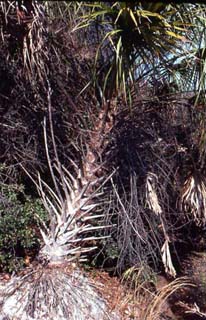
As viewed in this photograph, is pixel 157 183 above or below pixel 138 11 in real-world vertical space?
below

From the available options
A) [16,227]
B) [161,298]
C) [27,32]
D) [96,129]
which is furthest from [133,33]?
[161,298]

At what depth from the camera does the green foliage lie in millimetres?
7336

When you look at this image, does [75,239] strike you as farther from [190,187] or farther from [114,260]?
[190,187]

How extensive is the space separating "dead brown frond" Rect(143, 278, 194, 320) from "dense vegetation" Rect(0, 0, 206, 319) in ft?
0.88

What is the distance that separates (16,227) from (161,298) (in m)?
2.39

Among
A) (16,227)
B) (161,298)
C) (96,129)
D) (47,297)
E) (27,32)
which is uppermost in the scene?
(27,32)

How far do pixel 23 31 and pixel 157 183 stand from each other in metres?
3.07

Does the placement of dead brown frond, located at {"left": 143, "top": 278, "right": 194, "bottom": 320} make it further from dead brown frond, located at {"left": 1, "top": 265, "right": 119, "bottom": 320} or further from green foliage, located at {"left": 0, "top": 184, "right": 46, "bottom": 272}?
green foliage, located at {"left": 0, "top": 184, "right": 46, "bottom": 272}

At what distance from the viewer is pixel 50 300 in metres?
6.28

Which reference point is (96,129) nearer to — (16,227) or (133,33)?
(133,33)

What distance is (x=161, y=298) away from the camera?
299 inches

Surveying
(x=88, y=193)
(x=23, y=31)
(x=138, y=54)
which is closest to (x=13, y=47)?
(x=23, y=31)

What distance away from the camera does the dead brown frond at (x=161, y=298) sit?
7244 millimetres

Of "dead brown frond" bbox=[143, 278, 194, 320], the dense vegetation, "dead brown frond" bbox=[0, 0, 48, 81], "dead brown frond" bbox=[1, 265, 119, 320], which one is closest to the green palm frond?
the dense vegetation
